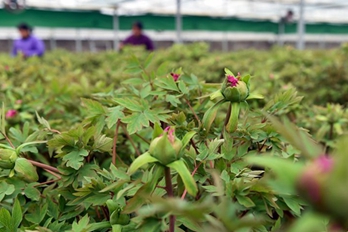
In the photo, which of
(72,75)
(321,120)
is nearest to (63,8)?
(72,75)

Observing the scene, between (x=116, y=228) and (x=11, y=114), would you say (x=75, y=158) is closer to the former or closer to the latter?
(x=116, y=228)

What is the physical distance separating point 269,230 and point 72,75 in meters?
1.90

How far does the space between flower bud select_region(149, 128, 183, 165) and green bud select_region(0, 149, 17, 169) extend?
31 cm

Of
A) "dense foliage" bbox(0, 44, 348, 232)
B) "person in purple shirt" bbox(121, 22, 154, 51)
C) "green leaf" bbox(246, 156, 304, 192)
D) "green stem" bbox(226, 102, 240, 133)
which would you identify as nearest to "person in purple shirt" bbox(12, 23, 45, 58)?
"person in purple shirt" bbox(121, 22, 154, 51)

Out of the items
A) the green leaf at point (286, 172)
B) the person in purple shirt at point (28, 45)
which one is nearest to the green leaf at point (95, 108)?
the green leaf at point (286, 172)

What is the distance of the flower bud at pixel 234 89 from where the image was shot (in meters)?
0.72

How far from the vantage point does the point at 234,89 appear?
28.2 inches

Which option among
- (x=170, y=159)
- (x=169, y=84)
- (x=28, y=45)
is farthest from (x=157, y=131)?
(x=28, y=45)

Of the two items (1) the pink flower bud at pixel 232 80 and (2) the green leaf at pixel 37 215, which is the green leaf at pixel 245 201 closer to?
(1) the pink flower bud at pixel 232 80

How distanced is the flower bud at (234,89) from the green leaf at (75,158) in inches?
10.5

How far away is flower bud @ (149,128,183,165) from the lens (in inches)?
21.1

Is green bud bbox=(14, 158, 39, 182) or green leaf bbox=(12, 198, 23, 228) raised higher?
green bud bbox=(14, 158, 39, 182)

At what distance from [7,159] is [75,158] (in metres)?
0.11

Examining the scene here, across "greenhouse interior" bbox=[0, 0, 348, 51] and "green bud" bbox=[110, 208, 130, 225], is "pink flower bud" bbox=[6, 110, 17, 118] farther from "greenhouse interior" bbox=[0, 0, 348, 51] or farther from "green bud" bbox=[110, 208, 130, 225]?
"greenhouse interior" bbox=[0, 0, 348, 51]
